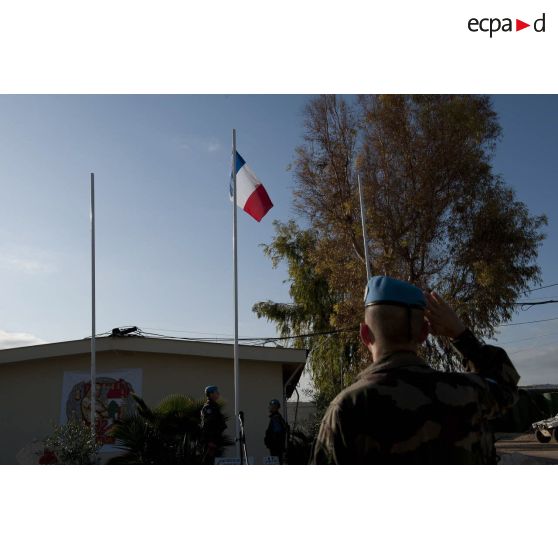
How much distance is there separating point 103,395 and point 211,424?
5790mm

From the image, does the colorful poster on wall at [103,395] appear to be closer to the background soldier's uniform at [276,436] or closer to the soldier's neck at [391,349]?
the background soldier's uniform at [276,436]

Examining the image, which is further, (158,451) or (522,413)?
(522,413)

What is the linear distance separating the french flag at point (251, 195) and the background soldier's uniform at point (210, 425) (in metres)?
4.07

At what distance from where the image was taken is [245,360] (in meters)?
15.1

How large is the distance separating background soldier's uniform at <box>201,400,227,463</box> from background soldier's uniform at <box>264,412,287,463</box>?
5.09ft

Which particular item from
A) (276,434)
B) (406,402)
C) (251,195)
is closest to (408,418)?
(406,402)

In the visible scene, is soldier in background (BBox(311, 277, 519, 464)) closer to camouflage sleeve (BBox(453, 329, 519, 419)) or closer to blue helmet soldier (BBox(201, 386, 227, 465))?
camouflage sleeve (BBox(453, 329, 519, 419))

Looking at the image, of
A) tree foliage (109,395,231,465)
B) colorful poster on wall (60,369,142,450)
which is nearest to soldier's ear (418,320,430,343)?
tree foliage (109,395,231,465)

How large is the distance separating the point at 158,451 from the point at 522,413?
26065 millimetres

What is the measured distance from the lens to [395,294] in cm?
215

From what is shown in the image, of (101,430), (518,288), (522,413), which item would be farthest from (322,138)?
(522,413)

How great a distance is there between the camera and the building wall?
14680 millimetres

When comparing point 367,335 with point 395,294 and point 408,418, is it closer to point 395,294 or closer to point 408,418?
point 395,294

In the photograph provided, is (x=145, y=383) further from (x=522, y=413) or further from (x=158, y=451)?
(x=522, y=413)
